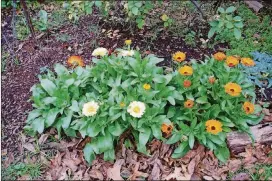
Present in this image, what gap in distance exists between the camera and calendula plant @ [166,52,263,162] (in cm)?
337

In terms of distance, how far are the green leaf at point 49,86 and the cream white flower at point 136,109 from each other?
0.80 meters

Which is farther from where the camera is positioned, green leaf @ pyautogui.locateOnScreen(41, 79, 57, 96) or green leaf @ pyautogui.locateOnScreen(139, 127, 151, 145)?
green leaf @ pyautogui.locateOnScreen(41, 79, 57, 96)

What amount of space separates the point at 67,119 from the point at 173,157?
98 cm

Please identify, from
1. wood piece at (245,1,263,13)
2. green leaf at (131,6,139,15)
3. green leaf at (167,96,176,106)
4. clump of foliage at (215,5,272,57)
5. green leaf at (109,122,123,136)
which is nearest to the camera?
green leaf at (109,122,123,136)

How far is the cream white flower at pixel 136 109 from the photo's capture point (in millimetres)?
3260

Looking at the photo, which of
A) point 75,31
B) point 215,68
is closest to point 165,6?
point 75,31

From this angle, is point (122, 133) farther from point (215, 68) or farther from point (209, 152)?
point (215, 68)

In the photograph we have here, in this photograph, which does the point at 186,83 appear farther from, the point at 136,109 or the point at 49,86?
the point at 49,86

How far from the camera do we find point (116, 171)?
3.40 meters

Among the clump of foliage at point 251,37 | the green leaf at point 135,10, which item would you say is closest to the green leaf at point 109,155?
the green leaf at point 135,10

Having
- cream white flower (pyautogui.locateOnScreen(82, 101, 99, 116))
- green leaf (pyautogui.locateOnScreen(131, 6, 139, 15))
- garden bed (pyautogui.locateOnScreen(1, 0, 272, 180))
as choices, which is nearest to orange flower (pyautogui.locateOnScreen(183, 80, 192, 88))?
garden bed (pyautogui.locateOnScreen(1, 0, 272, 180))

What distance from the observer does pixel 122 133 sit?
353cm

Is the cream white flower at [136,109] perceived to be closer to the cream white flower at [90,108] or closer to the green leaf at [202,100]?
the cream white flower at [90,108]

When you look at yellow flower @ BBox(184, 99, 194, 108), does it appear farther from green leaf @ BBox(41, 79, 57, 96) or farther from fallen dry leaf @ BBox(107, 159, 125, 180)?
green leaf @ BBox(41, 79, 57, 96)
